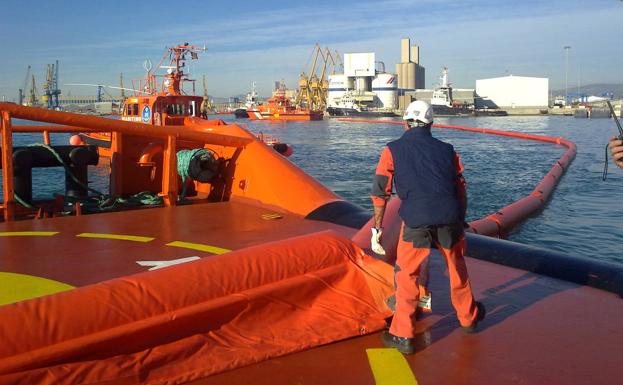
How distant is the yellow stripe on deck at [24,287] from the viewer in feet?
13.1

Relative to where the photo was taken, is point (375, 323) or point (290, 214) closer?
point (375, 323)

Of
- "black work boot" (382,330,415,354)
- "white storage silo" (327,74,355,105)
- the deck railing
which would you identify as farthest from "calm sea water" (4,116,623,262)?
"white storage silo" (327,74,355,105)

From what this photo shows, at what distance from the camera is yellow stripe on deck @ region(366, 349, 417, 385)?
9.70ft

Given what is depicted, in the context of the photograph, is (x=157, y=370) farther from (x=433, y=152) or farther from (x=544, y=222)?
(x=544, y=222)

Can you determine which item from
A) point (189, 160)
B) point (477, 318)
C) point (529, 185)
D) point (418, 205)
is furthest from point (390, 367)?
point (529, 185)

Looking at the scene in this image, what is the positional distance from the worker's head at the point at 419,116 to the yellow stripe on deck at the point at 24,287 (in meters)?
2.79

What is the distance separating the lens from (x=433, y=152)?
10.5 ft

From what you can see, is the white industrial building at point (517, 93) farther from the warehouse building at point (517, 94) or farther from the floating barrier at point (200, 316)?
the floating barrier at point (200, 316)

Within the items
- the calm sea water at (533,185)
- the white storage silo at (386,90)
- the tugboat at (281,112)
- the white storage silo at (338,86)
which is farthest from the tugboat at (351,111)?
the calm sea water at (533,185)

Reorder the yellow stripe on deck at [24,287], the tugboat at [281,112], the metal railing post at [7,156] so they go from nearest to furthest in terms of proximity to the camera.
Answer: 1. the yellow stripe on deck at [24,287]
2. the metal railing post at [7,156]
3. the tugboat at [281,112]

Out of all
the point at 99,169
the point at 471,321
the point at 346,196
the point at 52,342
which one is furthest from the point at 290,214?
the point at 99,169

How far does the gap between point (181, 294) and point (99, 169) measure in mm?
15296

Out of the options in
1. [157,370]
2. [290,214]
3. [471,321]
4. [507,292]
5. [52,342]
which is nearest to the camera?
[52,342]

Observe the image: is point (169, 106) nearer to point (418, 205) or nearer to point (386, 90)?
point (418, 205)
